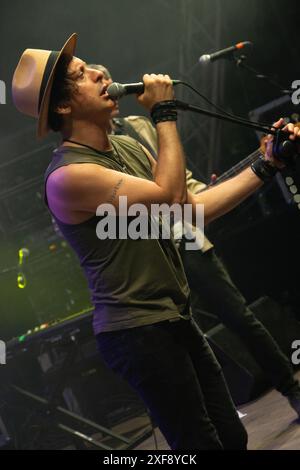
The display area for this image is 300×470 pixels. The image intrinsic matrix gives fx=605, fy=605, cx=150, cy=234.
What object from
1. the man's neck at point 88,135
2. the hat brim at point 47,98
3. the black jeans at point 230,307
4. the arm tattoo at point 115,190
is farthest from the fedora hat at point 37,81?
the black jeans at point 230,307

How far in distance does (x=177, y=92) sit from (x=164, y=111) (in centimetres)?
524

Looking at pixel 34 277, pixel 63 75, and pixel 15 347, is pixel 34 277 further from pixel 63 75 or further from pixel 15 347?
pixel 63 75

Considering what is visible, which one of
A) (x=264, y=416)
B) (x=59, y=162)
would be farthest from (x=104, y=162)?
(x=264, y=416)

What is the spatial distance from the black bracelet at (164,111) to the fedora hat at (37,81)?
16.7 inches

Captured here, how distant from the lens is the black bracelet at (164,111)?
2.09 meters

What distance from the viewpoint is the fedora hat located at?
2234mm

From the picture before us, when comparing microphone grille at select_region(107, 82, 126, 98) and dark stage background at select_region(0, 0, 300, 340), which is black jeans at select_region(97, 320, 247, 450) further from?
dark stage background at select_region(0, 0, 300, 340)

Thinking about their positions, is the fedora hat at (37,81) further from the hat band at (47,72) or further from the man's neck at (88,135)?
the man's neck at (88,135)

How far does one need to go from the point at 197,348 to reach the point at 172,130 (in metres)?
0.82

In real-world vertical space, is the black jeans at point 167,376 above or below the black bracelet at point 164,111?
below

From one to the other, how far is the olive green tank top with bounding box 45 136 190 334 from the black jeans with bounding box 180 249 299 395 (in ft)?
5.68

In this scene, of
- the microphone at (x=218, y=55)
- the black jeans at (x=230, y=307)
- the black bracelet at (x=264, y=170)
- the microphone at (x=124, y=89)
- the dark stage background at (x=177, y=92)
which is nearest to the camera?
the microphone at (x=124, y=89)

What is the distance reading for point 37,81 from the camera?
2.25m
